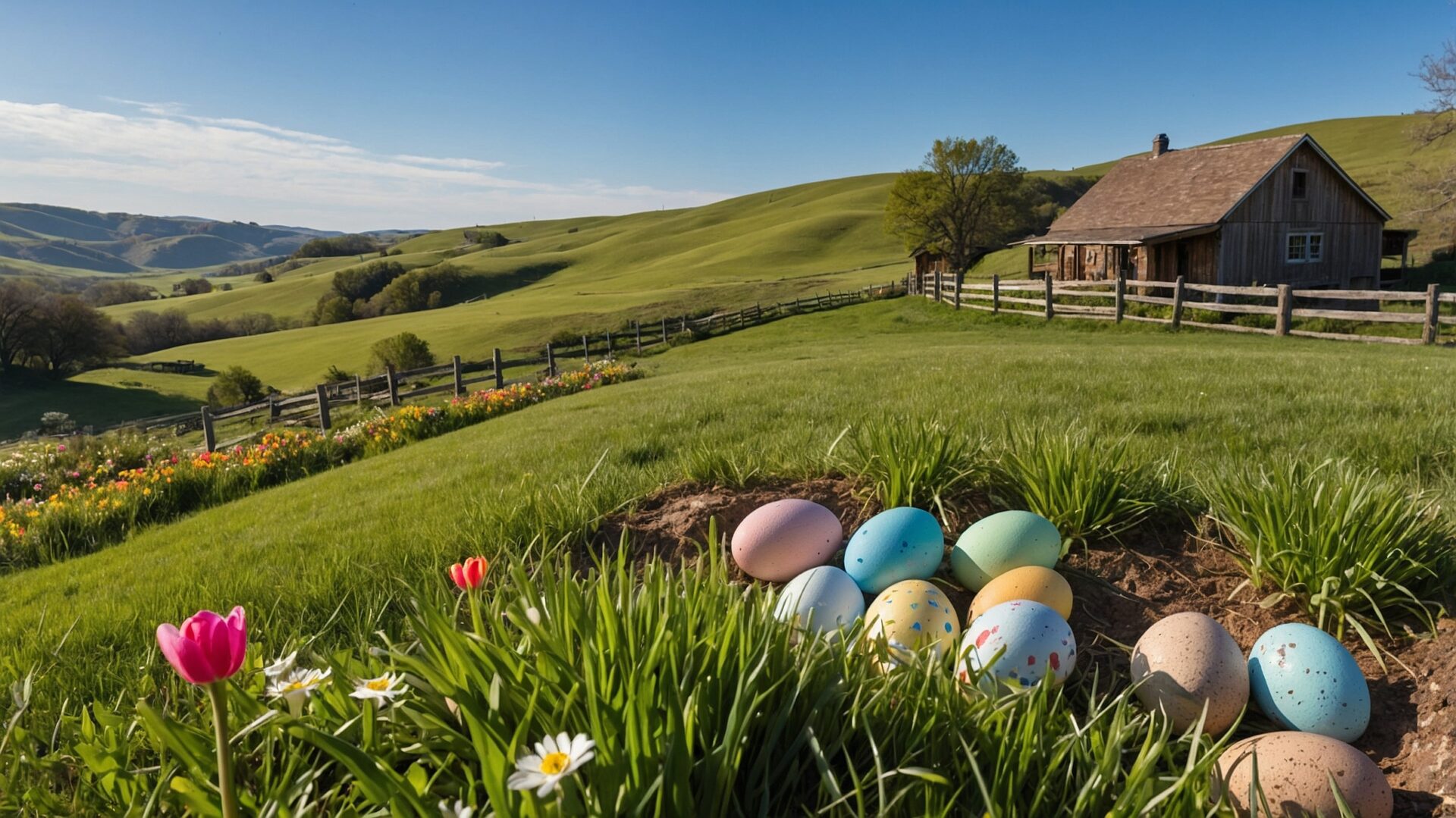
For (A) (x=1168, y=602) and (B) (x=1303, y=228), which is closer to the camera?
(A) (x=1168, y=602)

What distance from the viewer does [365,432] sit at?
39.0 ft

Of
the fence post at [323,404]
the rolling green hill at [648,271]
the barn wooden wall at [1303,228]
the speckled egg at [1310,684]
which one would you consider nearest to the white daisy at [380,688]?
the speckled egg at [1310,684]

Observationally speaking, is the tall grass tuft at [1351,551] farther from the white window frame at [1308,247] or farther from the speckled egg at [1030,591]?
the white window frame at [1308,247]

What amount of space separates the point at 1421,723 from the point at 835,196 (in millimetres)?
119467

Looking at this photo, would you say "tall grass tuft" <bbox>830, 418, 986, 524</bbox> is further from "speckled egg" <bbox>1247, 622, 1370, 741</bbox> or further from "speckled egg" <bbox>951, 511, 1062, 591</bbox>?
"speckled egg" <bbox>1247, 622, 1370, 741</bbox>

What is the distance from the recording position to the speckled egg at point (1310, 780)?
1953 millimetres

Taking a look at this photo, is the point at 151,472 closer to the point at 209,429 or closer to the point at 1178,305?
the point at 209,429

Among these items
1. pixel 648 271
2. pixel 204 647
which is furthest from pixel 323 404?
pixel 648 271

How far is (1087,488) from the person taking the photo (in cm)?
339

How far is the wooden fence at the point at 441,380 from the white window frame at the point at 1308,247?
18.1 metres

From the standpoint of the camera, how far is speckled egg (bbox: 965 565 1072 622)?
2.80 metres

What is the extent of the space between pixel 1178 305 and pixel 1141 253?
29.5 feet

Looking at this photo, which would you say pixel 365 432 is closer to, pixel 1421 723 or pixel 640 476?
pixel 640 476

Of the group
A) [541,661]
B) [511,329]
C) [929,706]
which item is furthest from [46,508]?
[511,329]
